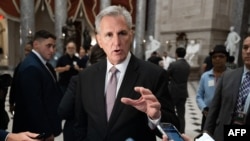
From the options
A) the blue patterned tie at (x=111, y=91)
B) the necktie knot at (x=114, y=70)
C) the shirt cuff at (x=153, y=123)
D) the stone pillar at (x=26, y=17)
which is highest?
the stone pillar at (x=26, y=17)

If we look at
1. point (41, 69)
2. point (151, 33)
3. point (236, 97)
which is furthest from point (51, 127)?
point (151, 33)

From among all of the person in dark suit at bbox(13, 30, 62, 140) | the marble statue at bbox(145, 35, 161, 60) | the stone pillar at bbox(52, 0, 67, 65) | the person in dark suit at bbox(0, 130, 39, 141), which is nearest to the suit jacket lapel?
the person in dark suit at bbox(0, 130, 39, 141)

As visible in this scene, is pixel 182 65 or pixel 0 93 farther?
pixel 182 65

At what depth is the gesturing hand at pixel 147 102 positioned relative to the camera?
A: 3.71 feet

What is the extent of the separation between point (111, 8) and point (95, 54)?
3.56 ft

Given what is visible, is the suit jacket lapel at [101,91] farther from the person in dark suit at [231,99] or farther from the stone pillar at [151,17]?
the stone pillar at [151,17]

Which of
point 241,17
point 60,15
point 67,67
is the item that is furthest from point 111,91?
point 241,17

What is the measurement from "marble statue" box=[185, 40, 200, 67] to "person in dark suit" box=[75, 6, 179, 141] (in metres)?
14.0

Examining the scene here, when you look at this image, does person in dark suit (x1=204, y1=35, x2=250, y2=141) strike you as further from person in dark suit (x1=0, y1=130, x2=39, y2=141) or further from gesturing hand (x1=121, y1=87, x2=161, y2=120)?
person in dark suit (x1=0, y1=130, x2=39, y2=141)

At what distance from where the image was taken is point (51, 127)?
263cm

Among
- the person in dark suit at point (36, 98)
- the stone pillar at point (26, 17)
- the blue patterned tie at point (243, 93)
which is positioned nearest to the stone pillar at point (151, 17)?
the stone pillar at point (26, 17)

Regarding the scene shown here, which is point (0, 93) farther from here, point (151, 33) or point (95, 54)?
point (151, 33)

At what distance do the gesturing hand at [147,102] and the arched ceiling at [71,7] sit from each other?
14131 mm

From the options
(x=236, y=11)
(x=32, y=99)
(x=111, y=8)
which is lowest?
(x=32, y=99)
